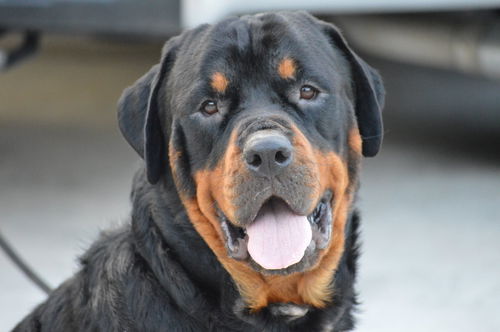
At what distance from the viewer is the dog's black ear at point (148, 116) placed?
138 inches

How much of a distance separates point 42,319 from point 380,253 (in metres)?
2.94

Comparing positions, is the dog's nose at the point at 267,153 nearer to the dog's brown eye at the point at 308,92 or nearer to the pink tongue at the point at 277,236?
the pink tongue at the point at 277,236

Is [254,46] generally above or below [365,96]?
above

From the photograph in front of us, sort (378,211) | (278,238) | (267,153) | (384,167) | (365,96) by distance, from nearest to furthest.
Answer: (267,153), (278,238), (365,96), (378,211), (384,167)

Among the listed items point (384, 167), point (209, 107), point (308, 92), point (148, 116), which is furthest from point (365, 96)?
point (384, 167)

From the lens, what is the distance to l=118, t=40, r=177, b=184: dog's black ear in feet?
11.5

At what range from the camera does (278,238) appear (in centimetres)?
325

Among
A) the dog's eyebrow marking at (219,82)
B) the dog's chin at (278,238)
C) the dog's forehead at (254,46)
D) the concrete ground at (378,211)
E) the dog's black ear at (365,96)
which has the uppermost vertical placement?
the dog's forehead at (254,46)

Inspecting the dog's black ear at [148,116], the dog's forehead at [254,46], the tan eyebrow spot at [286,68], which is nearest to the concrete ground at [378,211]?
the dog's black ear at [148,116]

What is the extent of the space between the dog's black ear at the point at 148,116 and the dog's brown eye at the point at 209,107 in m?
0.22

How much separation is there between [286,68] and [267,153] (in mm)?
432

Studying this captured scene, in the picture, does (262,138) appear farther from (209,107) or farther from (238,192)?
(209,107)

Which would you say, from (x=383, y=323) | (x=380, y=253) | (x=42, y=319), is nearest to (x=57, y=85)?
(x=380, y=253)

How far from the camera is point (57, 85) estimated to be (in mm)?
10953
